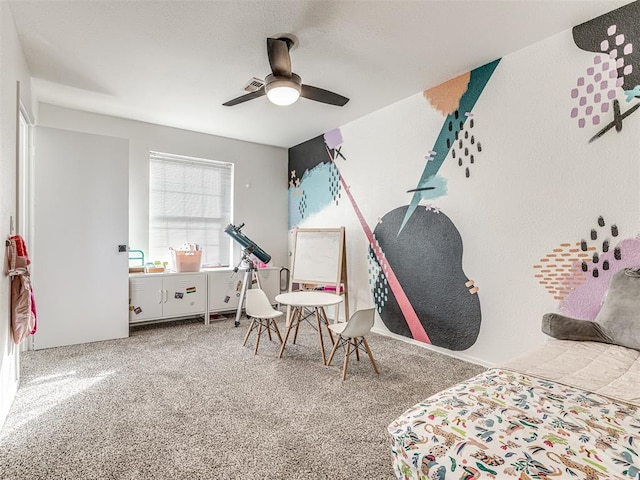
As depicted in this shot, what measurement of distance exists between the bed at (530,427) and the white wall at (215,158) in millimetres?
3902

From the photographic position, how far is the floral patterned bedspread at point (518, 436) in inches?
38.9

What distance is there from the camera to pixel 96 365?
2.96 m

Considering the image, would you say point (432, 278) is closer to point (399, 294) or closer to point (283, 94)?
point (399, 294)

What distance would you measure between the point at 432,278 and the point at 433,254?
0.24 meters

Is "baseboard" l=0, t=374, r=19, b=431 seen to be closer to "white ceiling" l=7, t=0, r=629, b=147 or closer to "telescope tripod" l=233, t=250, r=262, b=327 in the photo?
"telescope tripod" l=233, t=250, r=262, b=327

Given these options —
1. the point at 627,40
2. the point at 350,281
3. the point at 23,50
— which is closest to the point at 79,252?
the point at 23,50

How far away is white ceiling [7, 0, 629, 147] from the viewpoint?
7.23ft

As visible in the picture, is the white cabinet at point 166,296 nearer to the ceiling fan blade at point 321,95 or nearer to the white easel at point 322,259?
the white easel at point 322,259

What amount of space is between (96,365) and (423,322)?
121 inches

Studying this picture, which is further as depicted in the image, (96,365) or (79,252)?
(79,252)

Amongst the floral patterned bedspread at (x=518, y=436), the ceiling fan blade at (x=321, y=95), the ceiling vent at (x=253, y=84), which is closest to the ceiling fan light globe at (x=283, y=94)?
the ceiling fan blade at (x=321, y=95)

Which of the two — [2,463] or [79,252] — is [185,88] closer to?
[79,252]

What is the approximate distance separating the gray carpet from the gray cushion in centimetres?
90

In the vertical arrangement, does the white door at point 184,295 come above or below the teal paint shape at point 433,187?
below
